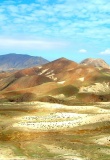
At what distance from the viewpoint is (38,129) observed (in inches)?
2724

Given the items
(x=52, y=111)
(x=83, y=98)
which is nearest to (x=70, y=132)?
(x=52, y=111)

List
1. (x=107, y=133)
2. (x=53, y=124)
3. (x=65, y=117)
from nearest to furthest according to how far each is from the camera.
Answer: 1. (x=107, y=133)
2. (x=53, y=124)
3. (x=65, y=117)

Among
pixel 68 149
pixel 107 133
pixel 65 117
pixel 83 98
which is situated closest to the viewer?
pixel 68 149

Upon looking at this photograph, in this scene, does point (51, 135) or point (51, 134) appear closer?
point (51, 135)

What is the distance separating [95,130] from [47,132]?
10429 mm

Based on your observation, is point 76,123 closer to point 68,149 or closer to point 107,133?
point 107,133

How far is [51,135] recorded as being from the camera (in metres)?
65.6

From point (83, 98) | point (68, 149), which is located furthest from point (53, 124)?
point (83, 98)

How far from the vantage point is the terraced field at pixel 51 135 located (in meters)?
48.7

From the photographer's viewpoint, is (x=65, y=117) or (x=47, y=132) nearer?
(x=47, y=132)

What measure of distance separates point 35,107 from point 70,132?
107 ft

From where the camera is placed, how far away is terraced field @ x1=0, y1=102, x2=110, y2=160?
48.7 metres

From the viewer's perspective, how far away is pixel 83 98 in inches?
7387

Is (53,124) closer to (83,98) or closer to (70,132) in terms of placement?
(70,132)
